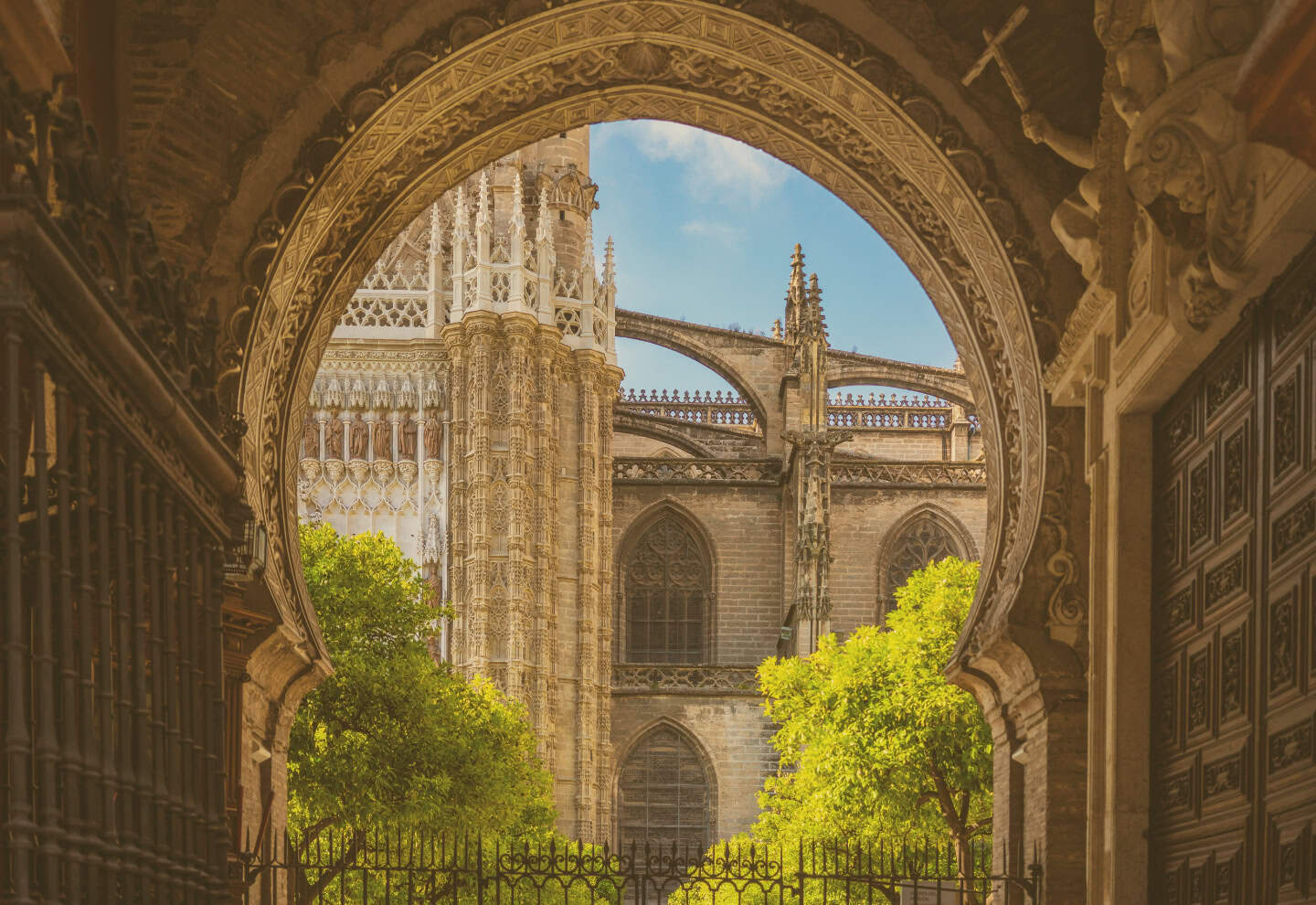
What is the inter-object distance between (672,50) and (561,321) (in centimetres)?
3211

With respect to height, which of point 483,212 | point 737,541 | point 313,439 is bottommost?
point 737,541

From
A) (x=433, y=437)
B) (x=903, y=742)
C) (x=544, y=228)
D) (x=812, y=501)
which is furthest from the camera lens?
(x=812, y=501)

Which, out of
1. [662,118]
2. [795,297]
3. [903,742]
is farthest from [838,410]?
[662,118]

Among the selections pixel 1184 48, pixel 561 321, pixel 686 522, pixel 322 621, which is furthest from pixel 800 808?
pixel 1184 48

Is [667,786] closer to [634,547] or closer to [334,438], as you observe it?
[634,547]

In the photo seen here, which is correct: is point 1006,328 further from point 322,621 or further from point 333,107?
point 322,621

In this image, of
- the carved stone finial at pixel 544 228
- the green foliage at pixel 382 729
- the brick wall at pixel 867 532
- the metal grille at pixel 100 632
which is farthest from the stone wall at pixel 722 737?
the metal grille at pixel 100 632

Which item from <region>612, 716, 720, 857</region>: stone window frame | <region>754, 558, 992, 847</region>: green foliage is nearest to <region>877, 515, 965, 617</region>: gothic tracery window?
<region>612, 716, 720, 857</region>: stone window frame

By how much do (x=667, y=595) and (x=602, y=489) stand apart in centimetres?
693

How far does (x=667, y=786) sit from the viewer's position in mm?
46969

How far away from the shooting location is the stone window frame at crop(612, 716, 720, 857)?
46.7 metres

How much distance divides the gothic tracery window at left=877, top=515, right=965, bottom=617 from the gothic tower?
27.7 feet

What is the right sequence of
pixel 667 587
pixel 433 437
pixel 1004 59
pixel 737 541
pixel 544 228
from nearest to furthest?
pixel 1004 59, pixel 433 437, pixel 544 228, pixel 737 541, pixel 667 587

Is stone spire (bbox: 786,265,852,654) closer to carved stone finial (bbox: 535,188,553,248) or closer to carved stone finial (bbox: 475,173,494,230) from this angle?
carved stone finial (bbox: 535,188,553,248)
